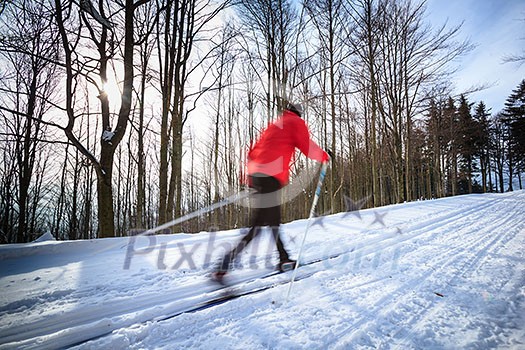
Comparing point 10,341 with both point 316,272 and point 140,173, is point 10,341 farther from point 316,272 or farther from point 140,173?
point 140,173

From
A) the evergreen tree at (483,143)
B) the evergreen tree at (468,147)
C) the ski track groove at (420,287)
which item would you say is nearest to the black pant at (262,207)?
the ski track groove at (420,287)

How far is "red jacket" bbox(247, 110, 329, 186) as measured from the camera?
245 centimetres

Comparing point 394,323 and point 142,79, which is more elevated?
point 142,79

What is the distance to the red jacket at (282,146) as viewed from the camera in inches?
96.3

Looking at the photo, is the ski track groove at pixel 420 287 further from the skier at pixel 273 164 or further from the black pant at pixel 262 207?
the black pant at pixel 262 207

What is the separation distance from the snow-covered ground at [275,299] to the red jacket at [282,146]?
1200mm

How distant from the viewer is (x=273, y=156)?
96.3 inches

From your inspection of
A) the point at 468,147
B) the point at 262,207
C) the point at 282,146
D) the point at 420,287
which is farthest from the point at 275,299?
the point at 468,147

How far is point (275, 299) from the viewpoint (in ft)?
5.98

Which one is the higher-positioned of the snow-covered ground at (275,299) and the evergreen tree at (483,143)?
the evergreen tree at (483,143)

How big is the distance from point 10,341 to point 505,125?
5069 centimetres

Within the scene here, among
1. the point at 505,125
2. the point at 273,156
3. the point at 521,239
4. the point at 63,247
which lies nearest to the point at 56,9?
the point at 63,247

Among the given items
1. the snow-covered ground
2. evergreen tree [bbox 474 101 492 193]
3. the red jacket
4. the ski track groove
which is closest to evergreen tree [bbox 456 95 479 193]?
evergreen tree [bbox 474 101 492 193]

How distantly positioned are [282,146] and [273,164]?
23cm
